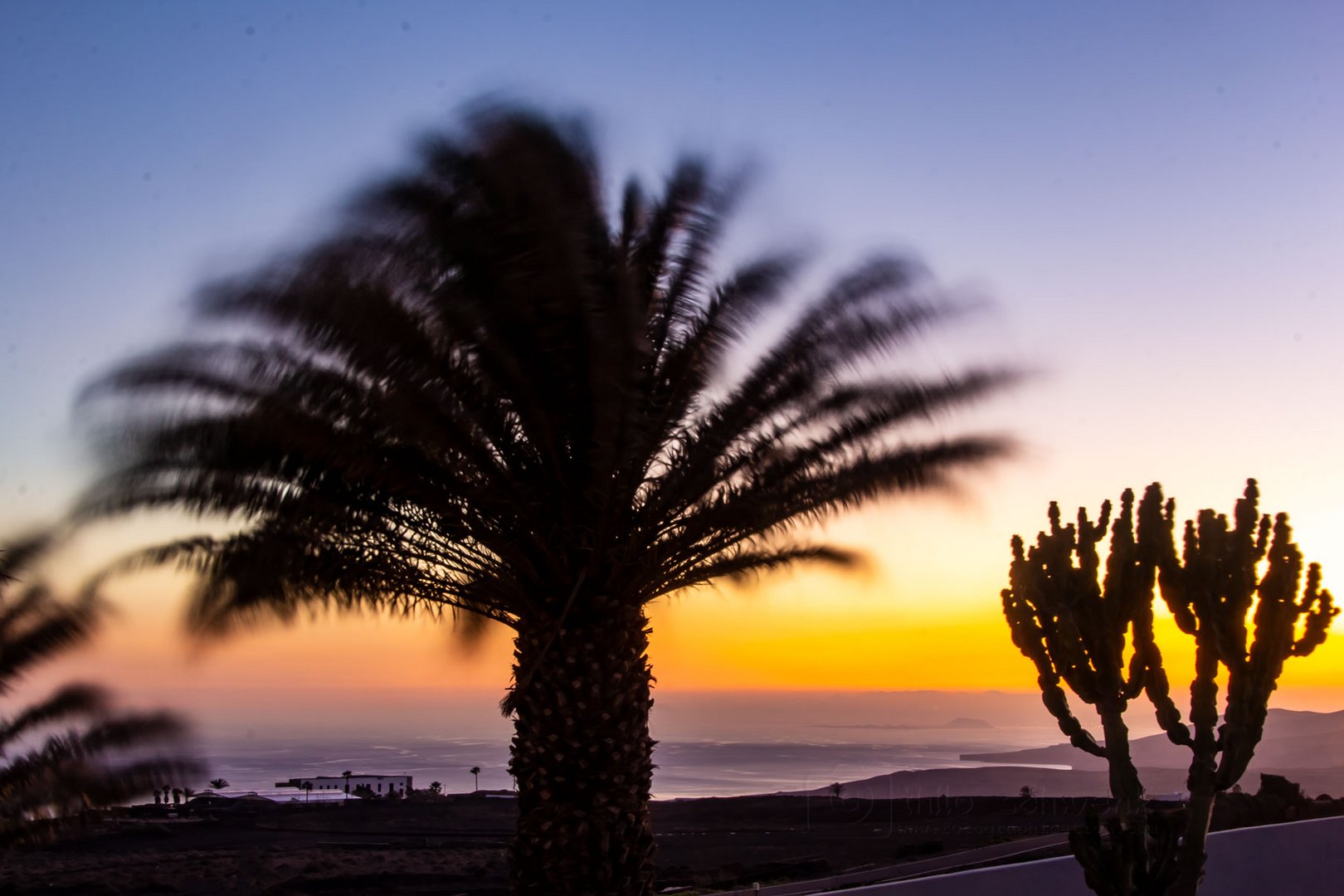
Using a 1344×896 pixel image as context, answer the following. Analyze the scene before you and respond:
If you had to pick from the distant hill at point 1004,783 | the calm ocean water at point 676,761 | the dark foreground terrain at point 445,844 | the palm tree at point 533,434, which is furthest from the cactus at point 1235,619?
the calm ocean water at point 676,761

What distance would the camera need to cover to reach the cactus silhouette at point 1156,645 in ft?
27.2

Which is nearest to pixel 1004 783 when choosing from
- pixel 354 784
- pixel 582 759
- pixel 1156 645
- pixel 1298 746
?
pixel 1298 746

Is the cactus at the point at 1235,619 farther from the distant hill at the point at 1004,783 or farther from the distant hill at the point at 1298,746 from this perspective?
the distant hill at the point at 1298,746

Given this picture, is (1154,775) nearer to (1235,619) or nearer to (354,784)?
(354,784)

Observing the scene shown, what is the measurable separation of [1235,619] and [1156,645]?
0.60 meters

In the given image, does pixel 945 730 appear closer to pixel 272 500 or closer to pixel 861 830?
pixel 861 830

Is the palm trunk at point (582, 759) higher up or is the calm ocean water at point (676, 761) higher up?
the palm trunk at point (582, 759)

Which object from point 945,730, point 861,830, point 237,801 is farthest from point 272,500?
point 945,730

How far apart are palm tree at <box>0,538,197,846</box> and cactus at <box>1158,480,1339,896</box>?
7.03m

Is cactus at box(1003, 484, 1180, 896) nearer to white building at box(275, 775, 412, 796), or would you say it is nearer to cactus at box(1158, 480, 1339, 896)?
cactus at box(1158, 480, 1339, 896)

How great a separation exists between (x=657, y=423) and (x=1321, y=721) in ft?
96.7

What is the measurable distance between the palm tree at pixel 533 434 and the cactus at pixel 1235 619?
189 centimetres

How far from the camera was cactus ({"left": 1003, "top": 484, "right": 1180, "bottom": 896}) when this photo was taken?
27.6 feet

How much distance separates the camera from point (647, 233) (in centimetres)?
752
